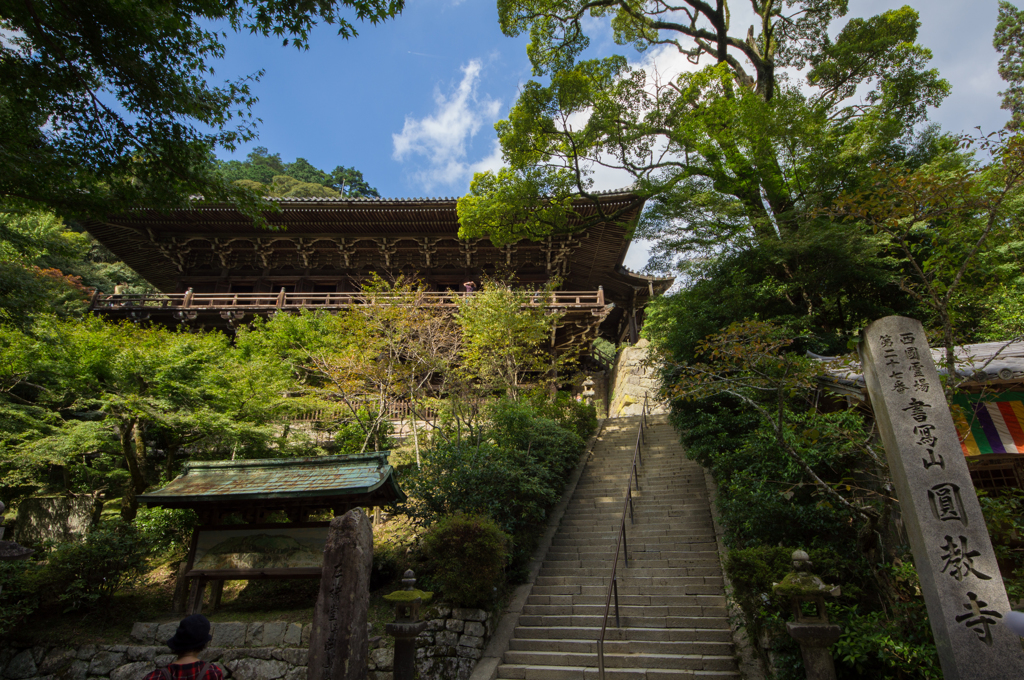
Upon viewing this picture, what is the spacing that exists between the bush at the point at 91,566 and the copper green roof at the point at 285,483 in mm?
1155

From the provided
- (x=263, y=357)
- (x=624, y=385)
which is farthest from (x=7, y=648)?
(x=624, y=385)

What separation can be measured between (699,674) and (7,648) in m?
9.19

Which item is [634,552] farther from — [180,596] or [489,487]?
[180,596]

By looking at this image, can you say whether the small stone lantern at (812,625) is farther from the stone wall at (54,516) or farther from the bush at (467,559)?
the stone wall at (54,516)

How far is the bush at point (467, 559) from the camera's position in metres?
6.62

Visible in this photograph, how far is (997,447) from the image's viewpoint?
587 cm

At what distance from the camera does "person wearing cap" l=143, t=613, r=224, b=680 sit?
2.89 metres

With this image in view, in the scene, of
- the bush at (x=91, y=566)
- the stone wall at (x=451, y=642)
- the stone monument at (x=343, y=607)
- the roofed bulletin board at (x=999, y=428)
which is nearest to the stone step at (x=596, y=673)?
the stone wall at (x=451, y=642)

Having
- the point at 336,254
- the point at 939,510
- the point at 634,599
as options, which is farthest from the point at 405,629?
the point at 336,254

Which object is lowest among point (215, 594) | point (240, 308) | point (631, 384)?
point (215, 594)

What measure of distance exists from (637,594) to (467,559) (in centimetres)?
256

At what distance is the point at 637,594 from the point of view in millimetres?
7188

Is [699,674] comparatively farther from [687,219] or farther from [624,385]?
[624,385]

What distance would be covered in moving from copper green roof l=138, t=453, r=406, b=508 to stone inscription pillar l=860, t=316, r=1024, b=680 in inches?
232
